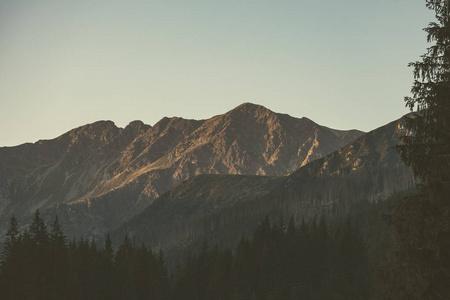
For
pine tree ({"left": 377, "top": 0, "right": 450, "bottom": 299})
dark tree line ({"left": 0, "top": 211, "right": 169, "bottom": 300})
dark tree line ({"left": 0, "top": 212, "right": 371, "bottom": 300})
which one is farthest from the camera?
dark tree line ({"left": 0, "top": 212, "right": 371, "bottom": 300})

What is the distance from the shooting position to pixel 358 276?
86625 millimetres

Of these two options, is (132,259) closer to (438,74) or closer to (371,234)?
(371,234)

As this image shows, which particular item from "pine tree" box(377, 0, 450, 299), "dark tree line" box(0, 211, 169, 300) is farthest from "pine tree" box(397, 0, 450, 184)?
"dark tree line" box(0, 211, 169, 300)

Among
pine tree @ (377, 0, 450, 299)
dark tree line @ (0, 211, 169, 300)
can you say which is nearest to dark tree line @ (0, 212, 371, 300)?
dark tree line @ (0, 211, 169, 300)

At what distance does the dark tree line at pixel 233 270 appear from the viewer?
257 ft

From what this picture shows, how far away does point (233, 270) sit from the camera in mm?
89750

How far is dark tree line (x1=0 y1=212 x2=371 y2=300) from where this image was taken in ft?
257

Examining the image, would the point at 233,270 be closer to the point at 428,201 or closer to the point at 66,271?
the point at 66,271

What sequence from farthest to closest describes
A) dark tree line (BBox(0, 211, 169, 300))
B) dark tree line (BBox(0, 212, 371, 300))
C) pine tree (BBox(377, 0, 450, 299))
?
dark tree line (BBox(0, 212, 371, 300)) → dark tree line (BBox(0, 211, 169, 300)) → pine tree (BBox(377, 0, 450, 299))

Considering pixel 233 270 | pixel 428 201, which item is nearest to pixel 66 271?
pixel 233 270

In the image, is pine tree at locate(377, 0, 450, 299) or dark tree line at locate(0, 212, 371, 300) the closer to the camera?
pine tree at locate(377, 0, 450, 299)

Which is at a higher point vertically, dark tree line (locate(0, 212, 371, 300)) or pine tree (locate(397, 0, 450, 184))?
pine tree (locate(397, 0, 450, 184))

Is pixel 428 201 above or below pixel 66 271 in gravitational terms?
above

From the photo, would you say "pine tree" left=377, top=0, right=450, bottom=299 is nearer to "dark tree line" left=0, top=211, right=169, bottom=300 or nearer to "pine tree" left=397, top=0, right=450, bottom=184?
"pine tree" left=397, top=0, right=450, bottom=184
